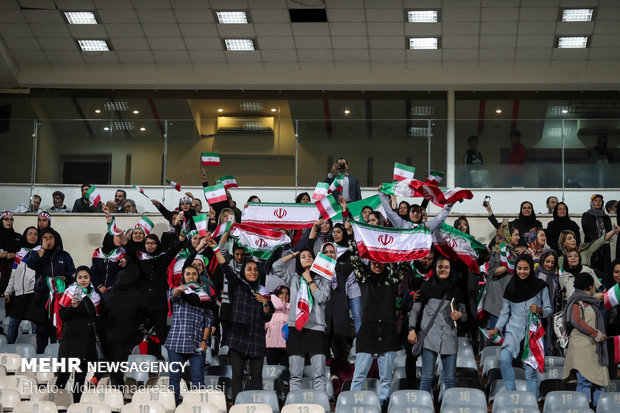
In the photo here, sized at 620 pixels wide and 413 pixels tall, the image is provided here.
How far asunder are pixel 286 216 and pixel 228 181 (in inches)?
117

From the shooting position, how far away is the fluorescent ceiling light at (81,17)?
18.8 metres

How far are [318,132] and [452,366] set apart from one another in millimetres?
8045

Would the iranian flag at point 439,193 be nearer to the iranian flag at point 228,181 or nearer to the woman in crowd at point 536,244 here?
the woman in crowd at point 536,244

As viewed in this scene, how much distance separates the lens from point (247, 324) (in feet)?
34.5

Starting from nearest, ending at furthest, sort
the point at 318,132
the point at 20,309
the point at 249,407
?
the point at 249,407, the point at 20,309, the point at 318,132

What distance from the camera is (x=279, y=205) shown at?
14055mm

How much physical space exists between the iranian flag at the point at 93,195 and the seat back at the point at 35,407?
7.46m

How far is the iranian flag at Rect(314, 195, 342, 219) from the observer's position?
42.9 feet

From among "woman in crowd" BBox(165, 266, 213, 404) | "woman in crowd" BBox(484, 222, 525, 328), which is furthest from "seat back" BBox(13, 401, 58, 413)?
"woman in crowd" BBox(484, 222, 525, 328)

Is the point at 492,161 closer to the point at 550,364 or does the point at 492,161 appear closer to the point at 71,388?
the point at 550,364

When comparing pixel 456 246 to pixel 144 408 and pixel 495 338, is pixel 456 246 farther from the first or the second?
pixel 144 408

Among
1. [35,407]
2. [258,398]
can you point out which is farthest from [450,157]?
[35,407]

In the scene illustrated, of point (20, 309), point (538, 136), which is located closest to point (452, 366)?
point (20, 309)

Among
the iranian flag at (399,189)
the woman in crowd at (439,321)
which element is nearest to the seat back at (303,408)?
the woman in crowd at (439,321)
